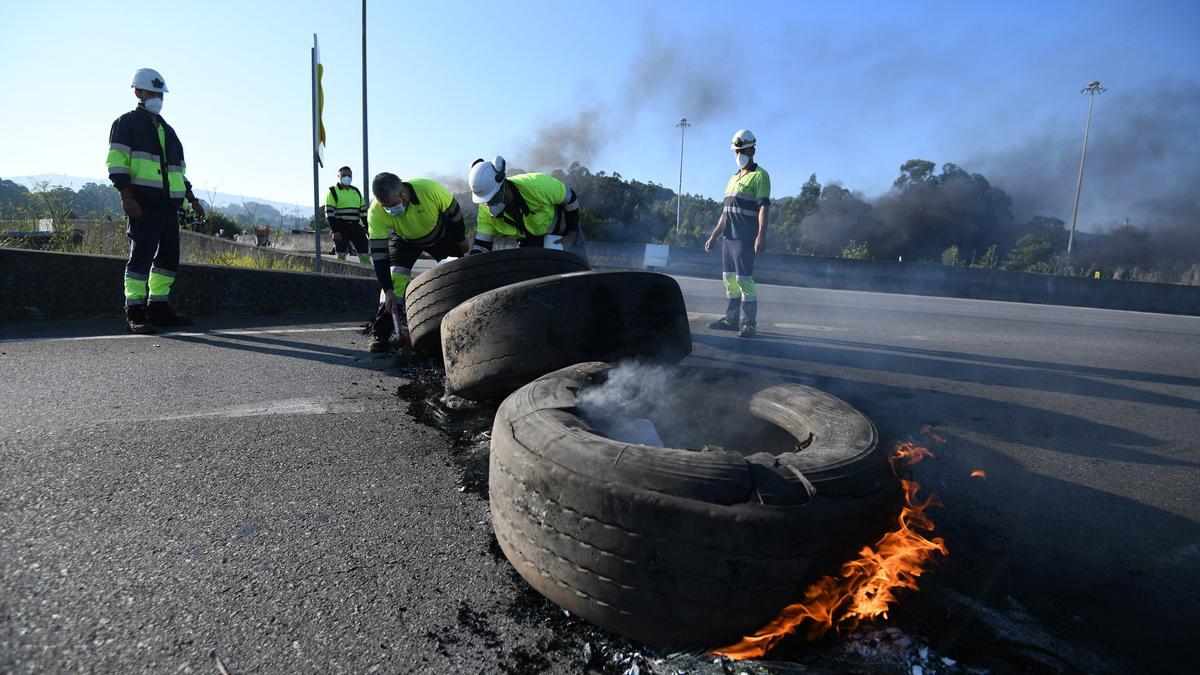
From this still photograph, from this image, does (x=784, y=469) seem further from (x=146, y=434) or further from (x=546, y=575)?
(x=146, y=434)

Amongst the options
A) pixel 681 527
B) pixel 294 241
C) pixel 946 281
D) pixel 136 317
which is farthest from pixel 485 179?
pixel 294 241

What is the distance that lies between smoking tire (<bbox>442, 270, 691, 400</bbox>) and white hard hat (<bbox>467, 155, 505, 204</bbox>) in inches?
77.9

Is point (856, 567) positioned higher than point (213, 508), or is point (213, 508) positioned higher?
point (856, 567)

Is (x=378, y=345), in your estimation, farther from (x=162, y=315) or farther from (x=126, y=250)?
(x=126, y=250)

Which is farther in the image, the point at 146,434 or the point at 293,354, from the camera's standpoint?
the point at 293,354

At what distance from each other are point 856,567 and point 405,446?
212 centimetres

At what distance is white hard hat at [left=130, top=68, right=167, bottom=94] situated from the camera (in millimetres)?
5969

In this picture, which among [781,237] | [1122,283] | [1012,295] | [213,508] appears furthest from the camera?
[781,237]

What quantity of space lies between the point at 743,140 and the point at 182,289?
6.25 meters

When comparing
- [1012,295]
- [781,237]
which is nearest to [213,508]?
[1012,295]

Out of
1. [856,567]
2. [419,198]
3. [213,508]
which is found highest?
[419,198]

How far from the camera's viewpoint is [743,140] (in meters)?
6.48

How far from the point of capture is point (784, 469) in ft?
5.39

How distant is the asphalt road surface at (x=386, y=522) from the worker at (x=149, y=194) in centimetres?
138
